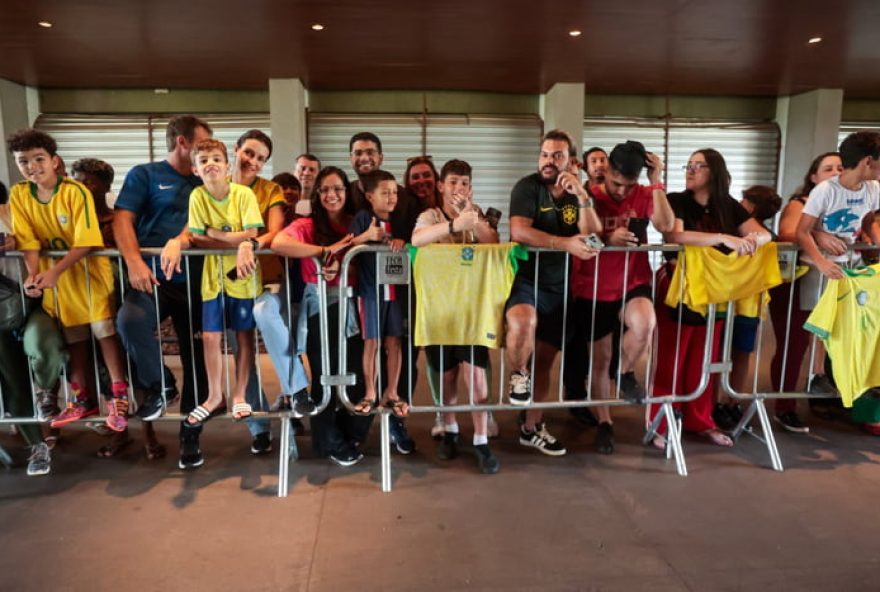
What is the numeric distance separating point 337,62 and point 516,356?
601cm

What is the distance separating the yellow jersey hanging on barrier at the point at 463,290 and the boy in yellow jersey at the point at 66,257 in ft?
6.14

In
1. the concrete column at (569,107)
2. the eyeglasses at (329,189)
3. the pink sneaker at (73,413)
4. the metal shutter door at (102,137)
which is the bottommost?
the pink sneaker at (73,413)

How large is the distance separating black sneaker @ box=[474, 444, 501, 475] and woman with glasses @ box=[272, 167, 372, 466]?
30.7 inches

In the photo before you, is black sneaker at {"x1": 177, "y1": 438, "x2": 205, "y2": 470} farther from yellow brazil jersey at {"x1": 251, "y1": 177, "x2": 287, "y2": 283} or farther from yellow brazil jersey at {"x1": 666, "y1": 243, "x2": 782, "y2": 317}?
yellow brazil jersey at {"x1": 666, "y1": 243, "x2": 782, "y2": 317}

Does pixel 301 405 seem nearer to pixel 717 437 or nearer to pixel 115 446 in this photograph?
pixel 115 446

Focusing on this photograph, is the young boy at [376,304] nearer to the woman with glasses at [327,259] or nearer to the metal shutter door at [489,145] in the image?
the woman with glasses at [327,259]

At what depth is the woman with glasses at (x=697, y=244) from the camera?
3609 mm

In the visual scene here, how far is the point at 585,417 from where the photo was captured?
437cm

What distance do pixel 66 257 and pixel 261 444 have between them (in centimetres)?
165

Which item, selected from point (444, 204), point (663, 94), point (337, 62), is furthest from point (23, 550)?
point (663, 94)

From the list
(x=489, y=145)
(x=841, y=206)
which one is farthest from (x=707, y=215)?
(x=489, y=145)

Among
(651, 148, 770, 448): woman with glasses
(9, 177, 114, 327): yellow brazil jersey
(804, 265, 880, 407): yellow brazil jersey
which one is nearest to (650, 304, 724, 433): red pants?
(651, 148, 770, 448): woman with glasses

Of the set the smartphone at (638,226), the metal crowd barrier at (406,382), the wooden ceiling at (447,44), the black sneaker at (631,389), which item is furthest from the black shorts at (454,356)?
the wooden ceiling at (447,44)

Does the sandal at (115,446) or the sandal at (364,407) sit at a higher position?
the sandal at (364,407)
